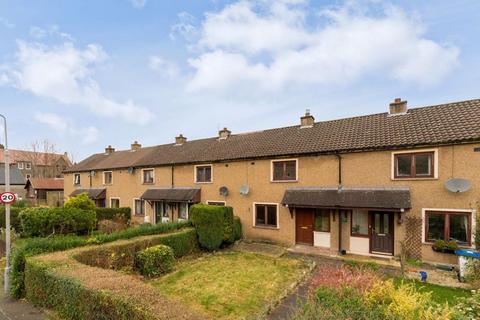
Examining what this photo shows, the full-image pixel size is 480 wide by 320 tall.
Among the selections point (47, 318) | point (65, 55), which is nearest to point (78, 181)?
point (65, 55)

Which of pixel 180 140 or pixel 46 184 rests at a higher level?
pixel 180 140

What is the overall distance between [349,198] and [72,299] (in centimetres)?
1214

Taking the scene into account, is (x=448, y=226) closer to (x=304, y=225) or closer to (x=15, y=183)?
(x=304, y=225)

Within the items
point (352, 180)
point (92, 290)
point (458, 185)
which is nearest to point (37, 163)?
point (92, 290)

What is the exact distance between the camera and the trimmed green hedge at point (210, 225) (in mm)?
14617

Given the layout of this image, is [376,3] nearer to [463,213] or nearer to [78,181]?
[463,213]

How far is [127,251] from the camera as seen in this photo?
36.6 feet

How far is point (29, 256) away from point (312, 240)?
1303 centimetres

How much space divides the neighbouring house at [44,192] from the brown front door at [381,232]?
39.6m

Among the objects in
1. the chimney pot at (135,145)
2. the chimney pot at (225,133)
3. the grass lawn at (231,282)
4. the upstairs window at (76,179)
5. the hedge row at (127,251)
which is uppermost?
the chimney pot at (225,133)

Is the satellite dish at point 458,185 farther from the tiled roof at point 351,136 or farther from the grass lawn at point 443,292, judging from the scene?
the grass lawn at point 443,292

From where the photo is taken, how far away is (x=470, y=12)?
383 inches

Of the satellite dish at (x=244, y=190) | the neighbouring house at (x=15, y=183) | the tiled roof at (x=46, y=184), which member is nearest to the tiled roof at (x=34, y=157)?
the neighbouring house at (x=15, y=183)

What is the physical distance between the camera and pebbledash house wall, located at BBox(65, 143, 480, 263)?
1157 cm
